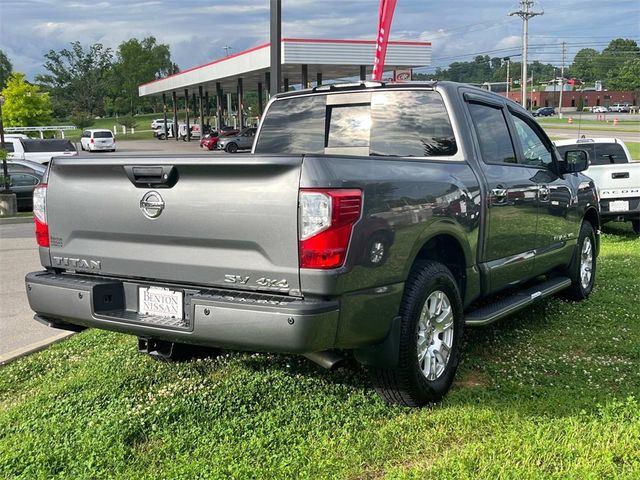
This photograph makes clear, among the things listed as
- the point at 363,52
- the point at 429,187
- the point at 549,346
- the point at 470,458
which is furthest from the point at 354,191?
the point at 363,52

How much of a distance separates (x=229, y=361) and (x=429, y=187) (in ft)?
6.42

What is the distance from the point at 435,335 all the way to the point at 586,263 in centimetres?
349

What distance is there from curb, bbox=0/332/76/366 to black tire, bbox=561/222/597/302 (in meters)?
4.78

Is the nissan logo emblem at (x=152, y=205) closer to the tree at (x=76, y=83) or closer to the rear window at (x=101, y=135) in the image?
the rear window at (x=101, y=135)

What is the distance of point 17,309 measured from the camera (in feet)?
22.0

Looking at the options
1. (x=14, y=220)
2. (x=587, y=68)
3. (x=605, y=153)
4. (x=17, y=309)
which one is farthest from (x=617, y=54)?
(x=17, y=309)

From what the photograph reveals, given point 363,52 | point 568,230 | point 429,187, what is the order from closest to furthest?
point 429,187, point 568,230, point 363,52

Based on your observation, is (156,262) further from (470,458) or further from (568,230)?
(568,230)

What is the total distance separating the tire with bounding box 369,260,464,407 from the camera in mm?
3729

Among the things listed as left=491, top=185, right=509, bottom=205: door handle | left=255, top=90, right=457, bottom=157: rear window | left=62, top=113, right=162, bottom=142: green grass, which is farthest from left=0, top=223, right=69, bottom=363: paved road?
left=62, top=113, right=162, bottom=142: green grass

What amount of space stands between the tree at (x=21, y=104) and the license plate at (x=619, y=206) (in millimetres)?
44466

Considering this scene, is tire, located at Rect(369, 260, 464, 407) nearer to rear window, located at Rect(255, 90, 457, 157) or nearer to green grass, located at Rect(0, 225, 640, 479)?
green grass, located at Rect(0, 225, 640, 479)

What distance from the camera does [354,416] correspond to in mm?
3846

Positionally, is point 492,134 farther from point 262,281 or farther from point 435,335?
point 262,281
